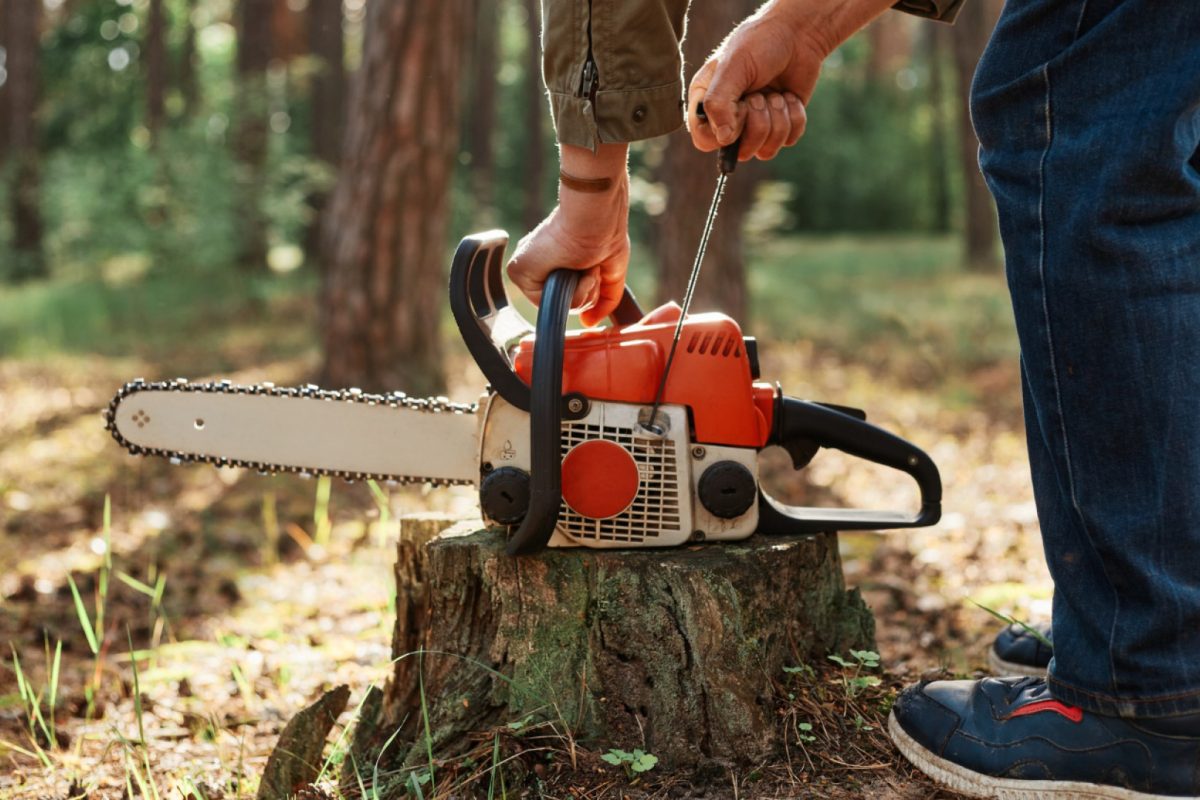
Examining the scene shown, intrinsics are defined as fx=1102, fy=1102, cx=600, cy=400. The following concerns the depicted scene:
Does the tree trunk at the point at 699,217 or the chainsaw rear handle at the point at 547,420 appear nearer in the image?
the chainsaw rear handle at the point at 547,420

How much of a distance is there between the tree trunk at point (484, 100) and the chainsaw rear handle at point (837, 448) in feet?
46.7

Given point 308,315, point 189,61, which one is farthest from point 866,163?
point 308,315

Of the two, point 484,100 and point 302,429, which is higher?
point 484,100

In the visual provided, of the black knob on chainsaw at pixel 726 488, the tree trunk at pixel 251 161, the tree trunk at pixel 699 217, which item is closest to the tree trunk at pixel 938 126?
the tree trunk at pixel 251 161

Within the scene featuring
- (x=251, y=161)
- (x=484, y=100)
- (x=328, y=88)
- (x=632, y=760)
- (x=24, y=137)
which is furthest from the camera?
(x=484, y=100)

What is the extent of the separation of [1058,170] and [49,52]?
709 inches

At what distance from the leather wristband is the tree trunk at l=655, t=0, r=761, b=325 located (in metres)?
3.92

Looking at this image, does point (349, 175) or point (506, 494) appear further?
point (349, 175)

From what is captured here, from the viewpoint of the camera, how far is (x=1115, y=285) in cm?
148

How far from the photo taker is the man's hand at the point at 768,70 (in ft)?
A: 5.67

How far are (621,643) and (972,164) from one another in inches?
479

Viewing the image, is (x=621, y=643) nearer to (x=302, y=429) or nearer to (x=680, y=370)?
(x=680, y=370)

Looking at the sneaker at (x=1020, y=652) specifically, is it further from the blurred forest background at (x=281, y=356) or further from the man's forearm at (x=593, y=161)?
the man's forearm at (x=593, y=161)

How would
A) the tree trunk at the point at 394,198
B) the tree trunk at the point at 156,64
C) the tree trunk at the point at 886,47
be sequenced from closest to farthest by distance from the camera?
the tree trunk at the point at 394,198, the tree trunk at the point at 156,64, the tree trunk at the point at 886,47
